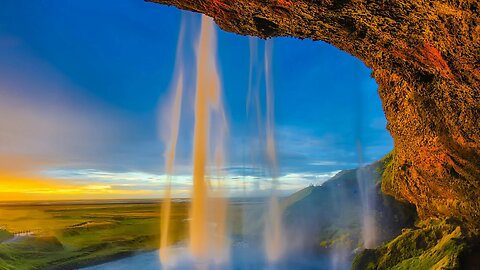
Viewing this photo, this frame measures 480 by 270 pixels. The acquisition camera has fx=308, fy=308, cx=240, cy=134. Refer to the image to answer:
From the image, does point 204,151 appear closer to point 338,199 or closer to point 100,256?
point 100,256

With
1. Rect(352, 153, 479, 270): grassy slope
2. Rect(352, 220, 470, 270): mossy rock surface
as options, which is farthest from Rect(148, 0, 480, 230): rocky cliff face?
Rect(352, 220, 470, 270): mossy rock surface

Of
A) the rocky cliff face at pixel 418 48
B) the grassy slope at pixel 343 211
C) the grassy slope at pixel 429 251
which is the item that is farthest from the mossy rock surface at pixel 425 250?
the grassy slope at pixel 343 211

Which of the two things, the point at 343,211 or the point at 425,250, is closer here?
the point at 425,250

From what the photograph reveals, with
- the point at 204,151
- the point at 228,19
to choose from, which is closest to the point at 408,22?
the point at 228,19

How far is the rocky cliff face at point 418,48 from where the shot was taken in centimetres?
605

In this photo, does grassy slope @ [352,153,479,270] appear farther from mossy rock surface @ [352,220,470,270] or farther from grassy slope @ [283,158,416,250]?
grassy slope @ [283,158,416,250]

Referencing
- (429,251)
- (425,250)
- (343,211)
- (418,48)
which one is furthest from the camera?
(343,211)

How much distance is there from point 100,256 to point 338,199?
34723 millimetres

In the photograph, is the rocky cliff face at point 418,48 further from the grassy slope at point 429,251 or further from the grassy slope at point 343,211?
the grassy slope at point 343,211

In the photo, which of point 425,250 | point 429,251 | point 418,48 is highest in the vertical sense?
point 418,48

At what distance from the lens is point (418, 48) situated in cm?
723

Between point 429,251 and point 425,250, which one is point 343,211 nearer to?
point 425,250

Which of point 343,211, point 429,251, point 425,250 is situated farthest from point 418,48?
point 343,211

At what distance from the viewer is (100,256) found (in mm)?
36562
